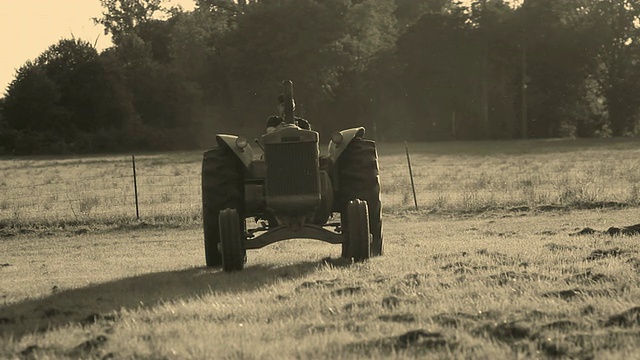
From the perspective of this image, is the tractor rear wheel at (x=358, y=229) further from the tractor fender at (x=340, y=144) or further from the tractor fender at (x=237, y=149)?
the tractor fender at (x=237, y=149)

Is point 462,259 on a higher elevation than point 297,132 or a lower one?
lower

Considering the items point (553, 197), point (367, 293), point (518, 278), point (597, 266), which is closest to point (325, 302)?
point (367, 293)

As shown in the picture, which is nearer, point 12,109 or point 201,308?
point 201,308

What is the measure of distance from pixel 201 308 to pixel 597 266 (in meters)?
4.09

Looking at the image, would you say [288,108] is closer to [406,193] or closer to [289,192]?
[289,192]

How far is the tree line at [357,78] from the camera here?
70.8 meters

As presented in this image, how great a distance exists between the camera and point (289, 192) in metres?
12.4

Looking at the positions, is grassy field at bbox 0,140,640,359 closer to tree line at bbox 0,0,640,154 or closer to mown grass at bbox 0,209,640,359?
mown grass at bbox 0,209,640,359

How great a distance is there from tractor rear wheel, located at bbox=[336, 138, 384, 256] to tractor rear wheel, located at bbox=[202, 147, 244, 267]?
4.46ft

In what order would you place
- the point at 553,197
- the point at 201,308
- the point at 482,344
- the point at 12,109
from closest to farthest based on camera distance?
the point at 482,344 → the point at 201,308 → the point at 553,197 → the point at 12,109

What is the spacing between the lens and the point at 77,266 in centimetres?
1428

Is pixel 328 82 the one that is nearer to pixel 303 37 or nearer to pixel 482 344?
pixel 303 37

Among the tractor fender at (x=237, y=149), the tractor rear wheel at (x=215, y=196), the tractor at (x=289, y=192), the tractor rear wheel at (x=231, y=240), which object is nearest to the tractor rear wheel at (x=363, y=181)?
the tractor at (x=289, y=192)

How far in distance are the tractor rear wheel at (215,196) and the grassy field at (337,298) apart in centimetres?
34
